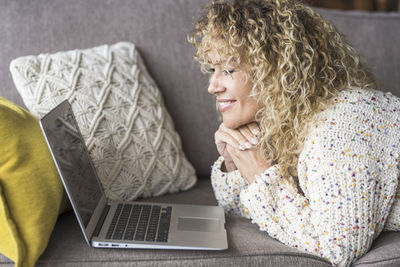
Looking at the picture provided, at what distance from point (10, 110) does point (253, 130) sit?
2.17 feet

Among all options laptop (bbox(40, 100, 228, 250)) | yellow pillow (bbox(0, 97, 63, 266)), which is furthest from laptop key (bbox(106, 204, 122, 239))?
yellow pillow (bbox(0, 97, 63, 266))

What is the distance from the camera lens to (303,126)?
112 centimetres

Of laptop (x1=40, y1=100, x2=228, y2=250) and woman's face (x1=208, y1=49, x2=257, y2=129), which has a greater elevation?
woman's face (x1=208, y1=49, x2=257, y2=129)

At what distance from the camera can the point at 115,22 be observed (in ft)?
5.16

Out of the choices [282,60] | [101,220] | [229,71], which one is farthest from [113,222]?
[282,60]

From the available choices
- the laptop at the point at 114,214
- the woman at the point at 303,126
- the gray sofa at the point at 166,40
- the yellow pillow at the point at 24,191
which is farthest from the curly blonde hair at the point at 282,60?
the yellow pillow at the point at 24,191

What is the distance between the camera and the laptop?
3.20 feet

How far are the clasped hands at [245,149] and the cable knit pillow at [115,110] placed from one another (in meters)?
0.26

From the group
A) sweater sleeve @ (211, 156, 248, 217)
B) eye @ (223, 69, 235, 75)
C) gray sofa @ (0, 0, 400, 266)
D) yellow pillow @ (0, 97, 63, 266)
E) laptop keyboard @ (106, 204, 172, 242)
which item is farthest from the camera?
gray sofa @ (0, 0, 400, 266)

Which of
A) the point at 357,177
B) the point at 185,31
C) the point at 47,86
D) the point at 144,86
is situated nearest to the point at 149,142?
the point at 144,86

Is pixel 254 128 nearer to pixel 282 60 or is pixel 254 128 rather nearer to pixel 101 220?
pixel 282 60

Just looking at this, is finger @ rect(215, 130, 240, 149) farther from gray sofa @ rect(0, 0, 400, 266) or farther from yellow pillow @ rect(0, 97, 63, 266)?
yellow pillow @ rect(0, 97, 63, 266)

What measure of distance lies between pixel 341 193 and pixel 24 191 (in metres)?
0.74

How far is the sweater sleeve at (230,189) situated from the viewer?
1.30 m
